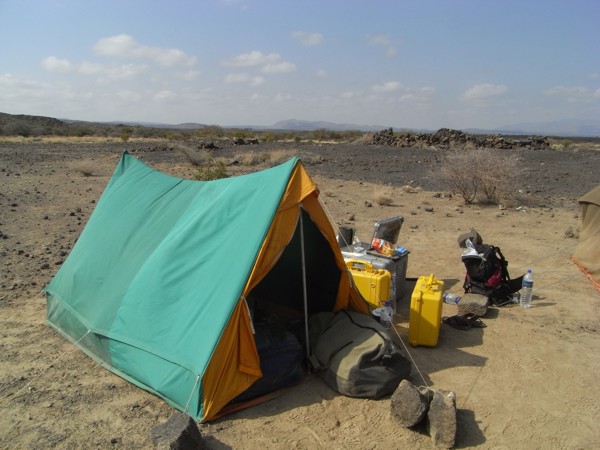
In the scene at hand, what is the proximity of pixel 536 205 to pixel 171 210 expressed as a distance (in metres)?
10.8

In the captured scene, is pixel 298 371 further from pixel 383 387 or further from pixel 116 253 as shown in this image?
pixel 116 253

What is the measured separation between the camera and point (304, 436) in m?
3.80

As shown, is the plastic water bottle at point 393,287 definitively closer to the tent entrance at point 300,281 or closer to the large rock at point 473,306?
the large rock at point 473,306

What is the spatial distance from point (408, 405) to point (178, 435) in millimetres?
1757

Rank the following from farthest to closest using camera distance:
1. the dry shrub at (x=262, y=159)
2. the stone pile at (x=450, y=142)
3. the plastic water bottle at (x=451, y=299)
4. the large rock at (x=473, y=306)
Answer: the stone pile at (x=450, y=142) → the dry shrub at (x=262, y=159) → the plastic water bottle at (x=451, y=299) → the large rock at (x=473, y=306)

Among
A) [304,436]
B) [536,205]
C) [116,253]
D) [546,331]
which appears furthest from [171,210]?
[536,205]

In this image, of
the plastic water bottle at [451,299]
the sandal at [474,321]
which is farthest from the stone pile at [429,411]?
the plastic water bottle at [451,299]

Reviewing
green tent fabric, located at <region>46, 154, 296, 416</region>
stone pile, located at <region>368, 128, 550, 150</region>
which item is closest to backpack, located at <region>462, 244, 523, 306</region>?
green tent fabric, located at <region>46, 154, 296, 416</region>

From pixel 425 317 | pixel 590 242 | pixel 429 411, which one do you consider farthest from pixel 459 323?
pixel 590 242

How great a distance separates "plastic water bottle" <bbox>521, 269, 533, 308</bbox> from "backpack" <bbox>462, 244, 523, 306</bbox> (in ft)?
0.65

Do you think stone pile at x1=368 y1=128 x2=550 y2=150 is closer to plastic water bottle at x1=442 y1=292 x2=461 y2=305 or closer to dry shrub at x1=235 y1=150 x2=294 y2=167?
dry shrub at x1=235 y1=150 x2=294 y2=167

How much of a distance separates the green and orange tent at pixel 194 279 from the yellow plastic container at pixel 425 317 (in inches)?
23.8

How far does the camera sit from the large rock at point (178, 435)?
10.9 ft

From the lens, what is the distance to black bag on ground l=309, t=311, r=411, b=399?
4250 millimetres
